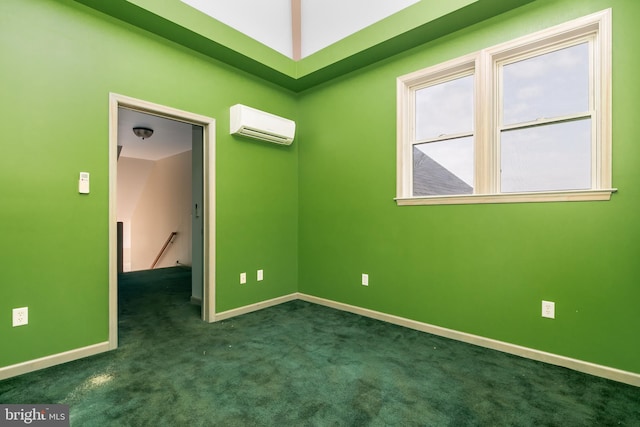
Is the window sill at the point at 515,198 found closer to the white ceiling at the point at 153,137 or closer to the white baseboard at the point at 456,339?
the white baseboard at the point at 456,339

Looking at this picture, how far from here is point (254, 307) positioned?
11.3 feet

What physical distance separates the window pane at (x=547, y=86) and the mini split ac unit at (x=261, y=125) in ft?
7.39

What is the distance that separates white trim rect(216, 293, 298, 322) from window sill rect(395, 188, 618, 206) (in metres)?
1.87

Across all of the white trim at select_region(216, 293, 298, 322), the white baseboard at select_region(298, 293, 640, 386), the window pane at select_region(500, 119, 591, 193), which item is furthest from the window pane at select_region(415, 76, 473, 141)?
the white trim at select_region(216, 293, 298, 322)

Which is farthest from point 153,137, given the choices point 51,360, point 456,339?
point 456,339

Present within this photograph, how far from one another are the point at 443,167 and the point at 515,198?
71 cm

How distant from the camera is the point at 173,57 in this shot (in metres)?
2.82

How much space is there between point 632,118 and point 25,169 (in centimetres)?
412

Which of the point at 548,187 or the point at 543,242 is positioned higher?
the point at 548,187

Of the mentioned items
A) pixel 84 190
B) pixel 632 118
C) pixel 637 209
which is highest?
pixel 632 118

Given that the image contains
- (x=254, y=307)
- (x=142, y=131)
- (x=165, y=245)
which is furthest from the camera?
(x=165, y=245)

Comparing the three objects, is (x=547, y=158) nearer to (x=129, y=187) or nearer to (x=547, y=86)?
(x=547, y=86)

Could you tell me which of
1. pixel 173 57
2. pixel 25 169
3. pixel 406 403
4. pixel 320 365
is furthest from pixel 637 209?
pixel 25 169

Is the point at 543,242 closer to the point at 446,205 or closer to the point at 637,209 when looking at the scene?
the point at 637,209
